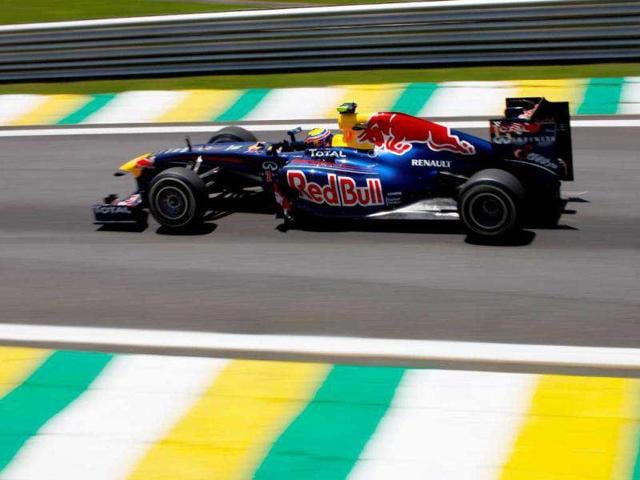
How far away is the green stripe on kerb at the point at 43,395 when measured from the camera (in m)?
5.90

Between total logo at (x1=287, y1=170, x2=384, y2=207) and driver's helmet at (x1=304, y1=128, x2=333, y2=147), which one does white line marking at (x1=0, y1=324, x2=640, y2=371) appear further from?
driver's helmet at (x1=304, y1=128, x2=333, y2=147)

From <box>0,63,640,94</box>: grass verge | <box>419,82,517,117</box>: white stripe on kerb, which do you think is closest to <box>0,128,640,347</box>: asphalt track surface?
<box>419,82,517,117</box>: white stripe on kerb

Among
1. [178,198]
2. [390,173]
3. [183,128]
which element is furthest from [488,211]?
[183,128]

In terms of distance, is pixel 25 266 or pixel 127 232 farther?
pixel 127 232

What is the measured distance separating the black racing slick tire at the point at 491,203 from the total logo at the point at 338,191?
A: 2.62 feet

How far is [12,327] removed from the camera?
7496 mm

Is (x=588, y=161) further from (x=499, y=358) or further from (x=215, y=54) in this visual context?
(x=215, y=54)

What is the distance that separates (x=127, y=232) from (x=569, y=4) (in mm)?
7142

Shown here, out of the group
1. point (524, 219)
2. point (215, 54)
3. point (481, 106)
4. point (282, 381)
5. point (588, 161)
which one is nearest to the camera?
point (282, 381)

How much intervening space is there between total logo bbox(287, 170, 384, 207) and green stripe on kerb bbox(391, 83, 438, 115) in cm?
414

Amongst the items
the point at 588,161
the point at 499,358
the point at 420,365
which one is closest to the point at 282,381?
the point at 420,365

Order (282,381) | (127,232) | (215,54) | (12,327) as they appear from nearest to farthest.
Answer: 1. (282,381)
2. (12,327)
3. (127,232)
4. (215,54)

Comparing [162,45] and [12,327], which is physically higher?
[162,45]

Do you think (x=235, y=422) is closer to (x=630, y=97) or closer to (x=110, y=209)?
(x=110, y=209)
